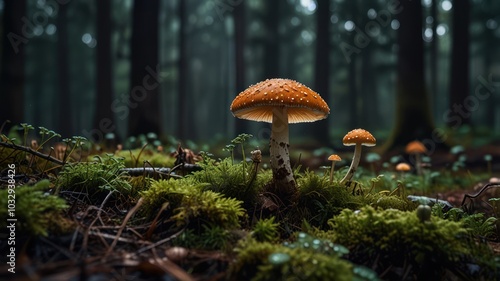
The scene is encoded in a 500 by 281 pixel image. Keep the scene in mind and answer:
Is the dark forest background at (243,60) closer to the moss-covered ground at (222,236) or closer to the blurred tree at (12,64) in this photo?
the blurred tree at (12,64)

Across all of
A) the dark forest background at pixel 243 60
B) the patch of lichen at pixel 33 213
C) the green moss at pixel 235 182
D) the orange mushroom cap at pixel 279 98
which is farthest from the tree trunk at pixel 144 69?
the patch of lichen at pixel 33 213

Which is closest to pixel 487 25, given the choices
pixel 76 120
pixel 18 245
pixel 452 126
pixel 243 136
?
pixel 452 126

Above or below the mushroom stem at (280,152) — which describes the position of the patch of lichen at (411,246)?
below

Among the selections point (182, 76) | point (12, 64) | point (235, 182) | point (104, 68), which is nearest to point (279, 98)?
point (235, 182)

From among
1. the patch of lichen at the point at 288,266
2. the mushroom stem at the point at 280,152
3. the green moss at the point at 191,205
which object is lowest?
the patch of lichen at the point at 288,266

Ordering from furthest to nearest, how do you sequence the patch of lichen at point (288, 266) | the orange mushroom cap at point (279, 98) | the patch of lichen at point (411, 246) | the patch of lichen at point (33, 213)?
1. the orange mushroom cap at point (279, 98)
2. the patch of lichen at point (411, 246)
3. the patch of lichen at point (33, 213)
4. the patch of lichen at point (288, 266)

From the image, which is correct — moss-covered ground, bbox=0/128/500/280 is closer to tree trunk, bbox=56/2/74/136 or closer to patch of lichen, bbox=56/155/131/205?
patch of lichen, bbox=56/155/131/205
